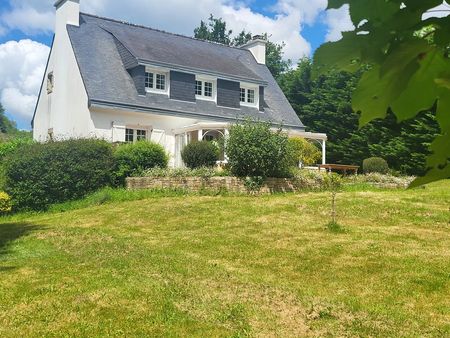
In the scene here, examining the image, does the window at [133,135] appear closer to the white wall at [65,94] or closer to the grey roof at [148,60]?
the grey roof at [148,60]

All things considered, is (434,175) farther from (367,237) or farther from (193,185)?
(193,185)

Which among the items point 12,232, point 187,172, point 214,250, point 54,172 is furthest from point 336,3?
point 54,172

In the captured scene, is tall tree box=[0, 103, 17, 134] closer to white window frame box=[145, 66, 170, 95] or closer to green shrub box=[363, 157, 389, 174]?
white window frame box=[145, 66, 170, 95]

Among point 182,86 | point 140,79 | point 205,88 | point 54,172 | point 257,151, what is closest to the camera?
point 257,151

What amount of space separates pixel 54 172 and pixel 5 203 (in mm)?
1930

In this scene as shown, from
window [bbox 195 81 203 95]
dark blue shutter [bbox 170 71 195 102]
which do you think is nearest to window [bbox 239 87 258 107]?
window [bbox 195 81 203 95]

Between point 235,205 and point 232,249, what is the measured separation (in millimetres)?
4955

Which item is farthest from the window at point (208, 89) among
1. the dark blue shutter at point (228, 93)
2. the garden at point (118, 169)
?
the garden at point (118, 169)

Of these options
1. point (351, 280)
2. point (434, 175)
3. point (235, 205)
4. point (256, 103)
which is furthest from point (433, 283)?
point (256, 103)

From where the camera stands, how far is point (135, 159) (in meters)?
19.4

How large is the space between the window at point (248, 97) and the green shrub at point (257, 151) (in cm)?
1049

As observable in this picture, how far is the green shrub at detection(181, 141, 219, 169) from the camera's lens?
19.8 meters

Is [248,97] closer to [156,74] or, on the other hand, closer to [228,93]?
[228,93]

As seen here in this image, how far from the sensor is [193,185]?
17516mm
